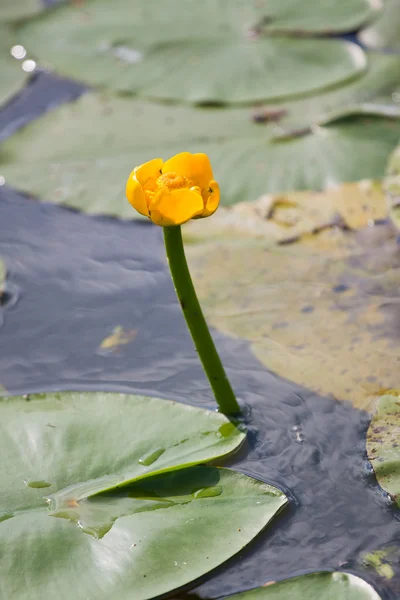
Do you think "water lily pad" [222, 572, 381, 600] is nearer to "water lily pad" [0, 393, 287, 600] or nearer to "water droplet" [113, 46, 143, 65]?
"water lily pad" [0, 393, 287, 600]

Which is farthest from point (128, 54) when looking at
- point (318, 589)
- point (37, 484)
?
point (318, 589)

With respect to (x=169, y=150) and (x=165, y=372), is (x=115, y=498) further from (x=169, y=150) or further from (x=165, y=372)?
(x=169, y=150)

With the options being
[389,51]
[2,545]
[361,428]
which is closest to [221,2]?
[389,51]

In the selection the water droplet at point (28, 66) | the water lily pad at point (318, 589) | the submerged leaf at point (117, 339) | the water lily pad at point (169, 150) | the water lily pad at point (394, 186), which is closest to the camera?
the water lily pad at point (318, 589)

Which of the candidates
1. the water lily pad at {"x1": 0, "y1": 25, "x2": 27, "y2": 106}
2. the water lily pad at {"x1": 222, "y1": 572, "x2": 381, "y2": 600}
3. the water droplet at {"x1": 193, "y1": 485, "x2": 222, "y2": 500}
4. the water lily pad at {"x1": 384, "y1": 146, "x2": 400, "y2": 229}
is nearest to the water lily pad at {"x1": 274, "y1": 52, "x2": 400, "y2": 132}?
the water lily pad at {"x1": 384, "y1": 146, "x2": 400, "y2": 229}

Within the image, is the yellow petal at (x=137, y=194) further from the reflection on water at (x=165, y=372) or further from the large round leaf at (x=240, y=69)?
the large round leaf at (x=240, y=69)

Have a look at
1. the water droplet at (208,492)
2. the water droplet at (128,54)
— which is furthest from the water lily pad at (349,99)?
the water droplet at (208,492)
